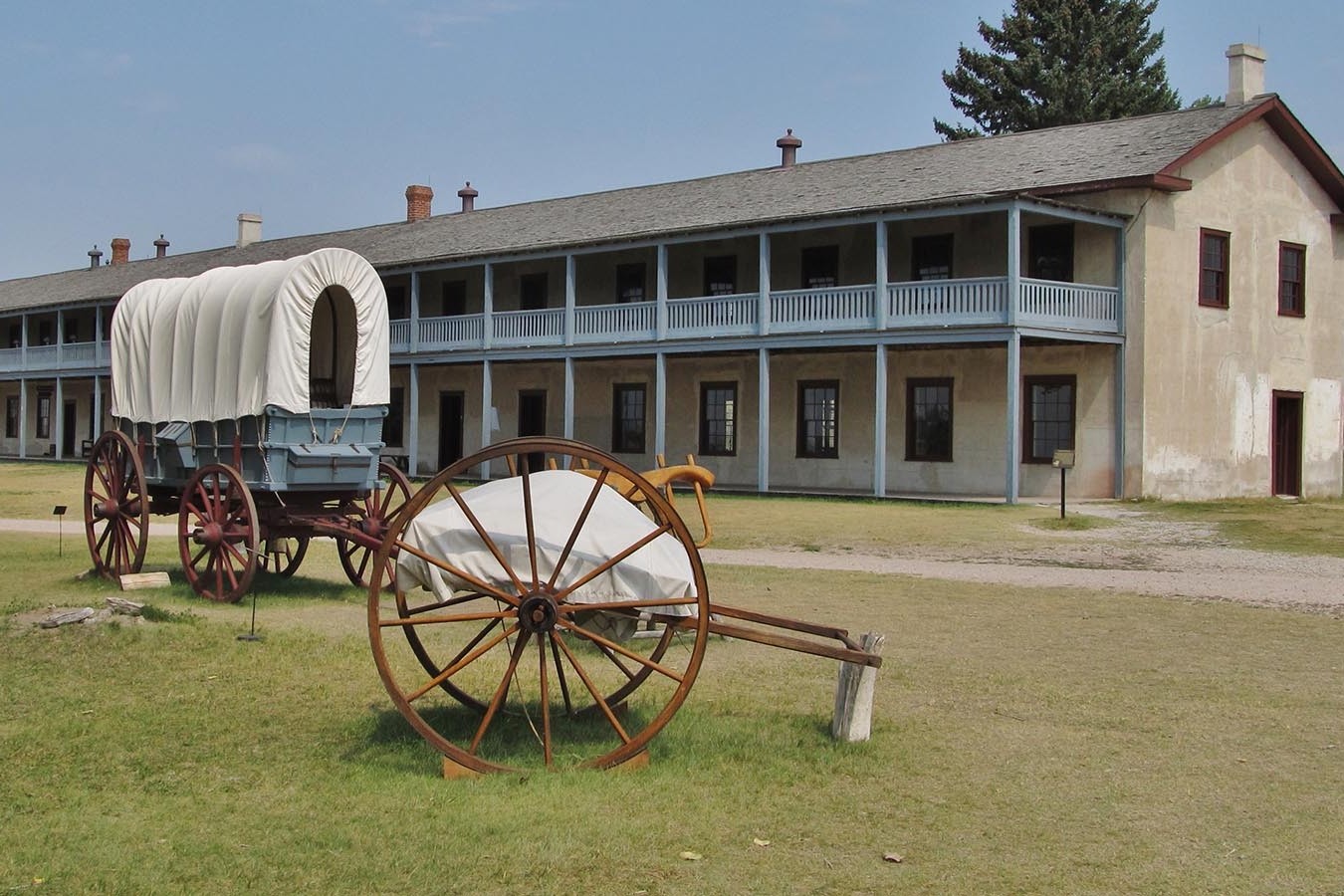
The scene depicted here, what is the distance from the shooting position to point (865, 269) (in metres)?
28.9

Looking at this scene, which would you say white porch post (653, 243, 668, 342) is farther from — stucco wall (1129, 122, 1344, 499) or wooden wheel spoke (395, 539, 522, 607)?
wooden wheel spoke (395, 539, 522, 607)

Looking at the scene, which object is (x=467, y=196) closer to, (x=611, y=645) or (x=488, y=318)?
(x=488, y=318)

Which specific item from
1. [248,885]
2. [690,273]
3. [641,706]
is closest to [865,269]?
[690,273]

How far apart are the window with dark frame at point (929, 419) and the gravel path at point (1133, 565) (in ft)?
22.8

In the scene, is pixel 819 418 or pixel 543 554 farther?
pixel 819 418

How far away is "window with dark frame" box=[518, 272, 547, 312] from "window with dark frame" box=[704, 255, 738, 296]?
5.29 meters

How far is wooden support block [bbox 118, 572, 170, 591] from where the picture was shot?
12.9 meters

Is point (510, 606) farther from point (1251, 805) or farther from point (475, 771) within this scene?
point (1251, 805)

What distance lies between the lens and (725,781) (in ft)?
21.3

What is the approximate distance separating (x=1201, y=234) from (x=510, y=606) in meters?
23.2

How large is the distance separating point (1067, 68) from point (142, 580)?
47183mm

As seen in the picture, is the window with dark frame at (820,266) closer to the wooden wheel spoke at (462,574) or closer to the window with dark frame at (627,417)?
the window with dark frame at (627,417)

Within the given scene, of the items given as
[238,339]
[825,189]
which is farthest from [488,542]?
[825,189]

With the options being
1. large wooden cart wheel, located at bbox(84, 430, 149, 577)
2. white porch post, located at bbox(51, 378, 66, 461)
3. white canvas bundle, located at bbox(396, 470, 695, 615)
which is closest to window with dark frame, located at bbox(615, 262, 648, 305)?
large wooden cart wheel, located at bbox(84, 430, 149, 577)
